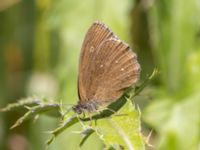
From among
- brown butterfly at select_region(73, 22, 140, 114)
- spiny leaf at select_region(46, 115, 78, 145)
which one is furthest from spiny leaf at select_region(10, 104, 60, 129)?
brown butterfly at select_region(73, 22, 140, 114)

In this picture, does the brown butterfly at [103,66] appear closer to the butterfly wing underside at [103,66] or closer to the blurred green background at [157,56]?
the butterfly wing underside at [103,66]

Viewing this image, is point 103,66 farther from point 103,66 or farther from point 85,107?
point 85,107

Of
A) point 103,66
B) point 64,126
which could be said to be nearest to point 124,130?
point 64,126

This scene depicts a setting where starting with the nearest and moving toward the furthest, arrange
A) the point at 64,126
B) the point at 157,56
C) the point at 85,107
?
the point at 64,126
the point at 85,107
the point at 157,56

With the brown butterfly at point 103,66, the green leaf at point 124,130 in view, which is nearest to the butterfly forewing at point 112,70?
the brown butterfly at point 103,66

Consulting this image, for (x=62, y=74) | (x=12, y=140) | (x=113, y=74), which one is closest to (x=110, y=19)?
(x=62, y=74)

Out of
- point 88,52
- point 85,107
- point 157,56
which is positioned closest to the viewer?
point 85,107

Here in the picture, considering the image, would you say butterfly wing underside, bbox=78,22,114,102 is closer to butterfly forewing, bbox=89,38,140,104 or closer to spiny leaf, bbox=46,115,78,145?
butterfly forewing, bbox=89,38,140,104

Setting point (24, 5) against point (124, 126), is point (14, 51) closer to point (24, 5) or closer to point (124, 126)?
point (24, 5)
